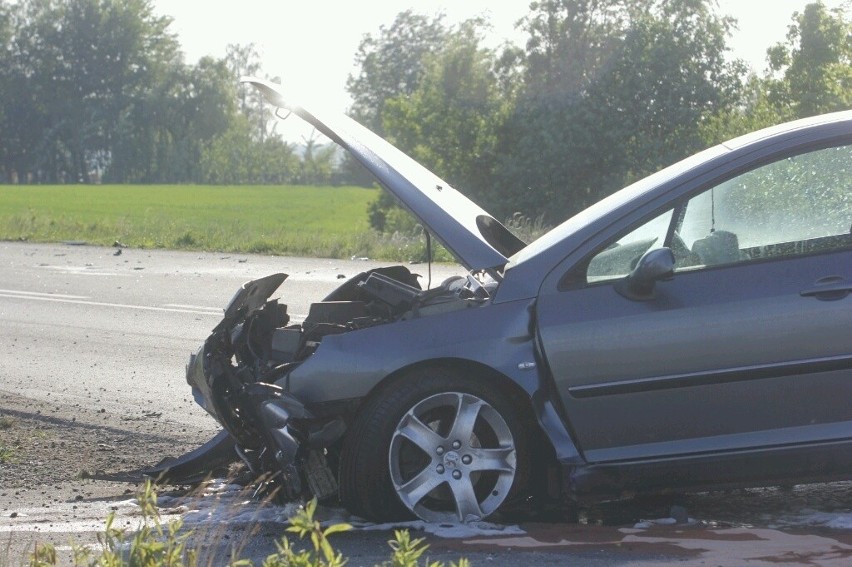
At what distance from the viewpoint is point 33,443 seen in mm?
7227

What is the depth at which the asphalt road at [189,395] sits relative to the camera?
15.2ft

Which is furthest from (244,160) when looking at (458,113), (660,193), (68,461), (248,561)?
(248,561)

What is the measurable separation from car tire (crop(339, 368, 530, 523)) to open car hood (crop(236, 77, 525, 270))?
0.56m

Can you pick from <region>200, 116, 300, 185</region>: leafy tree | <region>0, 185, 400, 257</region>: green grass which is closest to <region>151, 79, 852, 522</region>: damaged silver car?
<region>0, 185, 400, 257</region>: green grass

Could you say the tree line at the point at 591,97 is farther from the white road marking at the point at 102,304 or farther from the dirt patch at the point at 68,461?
the dirt patch at the point at 68,461

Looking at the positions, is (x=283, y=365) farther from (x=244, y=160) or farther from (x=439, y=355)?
(x=244, y=160)

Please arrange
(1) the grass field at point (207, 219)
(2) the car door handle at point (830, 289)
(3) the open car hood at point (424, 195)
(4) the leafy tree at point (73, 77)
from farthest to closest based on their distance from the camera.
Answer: (4) the leafy tree at point (73, 77), (1) the grass field at point (207, 219), (3) the open car hood at point (424, 195), (2) the car door handle at point (830, 289)

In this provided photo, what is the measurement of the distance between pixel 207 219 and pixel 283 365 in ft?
169

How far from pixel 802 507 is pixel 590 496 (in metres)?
0.99

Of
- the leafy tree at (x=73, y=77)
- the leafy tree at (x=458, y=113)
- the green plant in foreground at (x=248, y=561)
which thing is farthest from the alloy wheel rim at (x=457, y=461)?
the leafy tree at (x=73, y=77)

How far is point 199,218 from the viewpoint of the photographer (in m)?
58.4

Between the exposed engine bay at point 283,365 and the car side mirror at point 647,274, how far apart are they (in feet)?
2.01

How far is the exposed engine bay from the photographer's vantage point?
514 cm

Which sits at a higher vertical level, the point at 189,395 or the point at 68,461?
the point at 189,395
